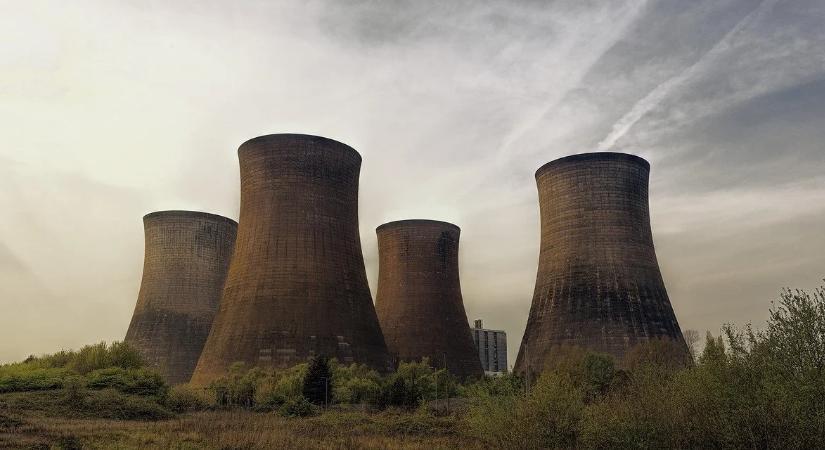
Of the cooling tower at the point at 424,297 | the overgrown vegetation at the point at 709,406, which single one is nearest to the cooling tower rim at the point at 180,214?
the cooling tower at the point at 424,297

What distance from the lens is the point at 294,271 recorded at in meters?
21.9

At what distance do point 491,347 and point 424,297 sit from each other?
34397mm

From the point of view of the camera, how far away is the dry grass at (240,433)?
32.0ft

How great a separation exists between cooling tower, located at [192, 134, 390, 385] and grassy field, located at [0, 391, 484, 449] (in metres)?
5.94

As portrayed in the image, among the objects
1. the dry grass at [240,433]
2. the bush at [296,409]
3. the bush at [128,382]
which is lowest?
the dry grass at [240,433]

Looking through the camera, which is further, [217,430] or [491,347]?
[491,347]

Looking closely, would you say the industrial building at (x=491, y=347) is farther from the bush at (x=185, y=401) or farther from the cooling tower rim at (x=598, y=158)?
the bush at (x=185, y=401)

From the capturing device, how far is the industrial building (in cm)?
6288

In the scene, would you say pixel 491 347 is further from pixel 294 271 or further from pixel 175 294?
pixel 294 271

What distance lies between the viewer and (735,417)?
25.2 feet

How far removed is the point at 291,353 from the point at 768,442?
15.9m

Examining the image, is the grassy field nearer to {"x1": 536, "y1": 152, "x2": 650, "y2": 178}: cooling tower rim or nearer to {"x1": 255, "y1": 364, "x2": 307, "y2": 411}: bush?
{"x1": 255, "y1": 364, "x2": 307, "y2": 411}: bush

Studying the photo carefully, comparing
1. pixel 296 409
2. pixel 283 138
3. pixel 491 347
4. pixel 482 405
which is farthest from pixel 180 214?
pixel 491 347

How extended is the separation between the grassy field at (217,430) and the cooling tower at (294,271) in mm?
5939
